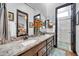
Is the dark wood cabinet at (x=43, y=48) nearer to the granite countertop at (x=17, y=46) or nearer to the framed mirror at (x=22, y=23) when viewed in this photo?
the granite countertop at (x=17, y=46)

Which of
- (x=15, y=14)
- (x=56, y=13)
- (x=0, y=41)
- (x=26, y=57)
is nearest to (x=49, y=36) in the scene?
(x=56, y=13)

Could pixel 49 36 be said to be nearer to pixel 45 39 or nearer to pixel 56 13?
pixel 45 39

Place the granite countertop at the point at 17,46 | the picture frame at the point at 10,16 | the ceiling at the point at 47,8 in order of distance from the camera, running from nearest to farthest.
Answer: the granite countertop at the point at 17,46 < the picture frame at the point at 10,16 < the ceiling at the point at 47,8

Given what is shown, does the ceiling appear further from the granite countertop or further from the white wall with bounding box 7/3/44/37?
the granite countertop

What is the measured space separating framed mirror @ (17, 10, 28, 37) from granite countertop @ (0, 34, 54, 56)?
15 centimetres

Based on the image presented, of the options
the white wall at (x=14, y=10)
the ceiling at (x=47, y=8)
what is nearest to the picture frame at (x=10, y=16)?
Result: the white wall at (x=14, y=10)

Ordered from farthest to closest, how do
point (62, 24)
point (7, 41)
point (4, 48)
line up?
point (62, 24)
point (7, 41)
point (4, 48)

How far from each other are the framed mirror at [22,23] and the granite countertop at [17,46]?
15 cm

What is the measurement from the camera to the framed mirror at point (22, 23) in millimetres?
1740

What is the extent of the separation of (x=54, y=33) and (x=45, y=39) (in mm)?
199

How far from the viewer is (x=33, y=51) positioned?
1.69 meters

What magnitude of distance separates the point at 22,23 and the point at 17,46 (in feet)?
1.38

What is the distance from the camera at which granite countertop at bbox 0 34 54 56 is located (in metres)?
1.45

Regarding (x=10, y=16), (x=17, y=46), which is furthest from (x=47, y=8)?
(x=17, y=46)
